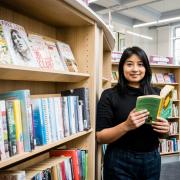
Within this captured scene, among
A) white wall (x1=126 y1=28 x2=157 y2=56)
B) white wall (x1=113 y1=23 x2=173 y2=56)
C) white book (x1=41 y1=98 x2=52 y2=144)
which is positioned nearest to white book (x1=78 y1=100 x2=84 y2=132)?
white book (x1=41 y1=98 x2=52 y2=144)

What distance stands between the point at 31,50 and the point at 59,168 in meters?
0.65

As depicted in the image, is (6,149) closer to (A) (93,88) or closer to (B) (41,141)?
(B) (41,141)

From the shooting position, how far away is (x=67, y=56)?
1.73 meters

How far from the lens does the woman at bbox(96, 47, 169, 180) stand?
162 cm

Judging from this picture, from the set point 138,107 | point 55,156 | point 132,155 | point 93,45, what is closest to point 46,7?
point 93,45

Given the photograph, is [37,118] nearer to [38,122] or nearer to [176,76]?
[38,122]

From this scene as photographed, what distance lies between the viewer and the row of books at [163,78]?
5245 millimetres

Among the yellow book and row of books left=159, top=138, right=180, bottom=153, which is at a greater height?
the yellow book

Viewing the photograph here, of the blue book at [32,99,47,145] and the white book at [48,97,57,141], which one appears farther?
the white book at [48,97,57,141]

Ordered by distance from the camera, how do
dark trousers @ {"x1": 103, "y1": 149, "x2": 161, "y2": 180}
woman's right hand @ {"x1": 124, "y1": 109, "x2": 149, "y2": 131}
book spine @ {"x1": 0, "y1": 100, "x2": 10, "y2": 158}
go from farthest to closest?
1. dark trousers @ {"x1": 103, "y1": 149, "x2": 161, "y2": 180}
2. woman's right hand @ {"x1": 124, "y1": 109, "x2": 149, "y2": 131}
3. book spine @ {"x1": 0, "y1": 100, "x2": 10, "y2": 158}

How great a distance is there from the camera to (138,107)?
1.51 m

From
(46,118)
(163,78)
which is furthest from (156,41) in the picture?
(46,118)

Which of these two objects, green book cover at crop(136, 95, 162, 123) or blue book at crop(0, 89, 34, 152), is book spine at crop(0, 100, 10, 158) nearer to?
blue book at crop(0, 89, 34, 152)

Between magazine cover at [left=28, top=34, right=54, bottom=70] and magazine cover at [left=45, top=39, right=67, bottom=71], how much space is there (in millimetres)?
39
